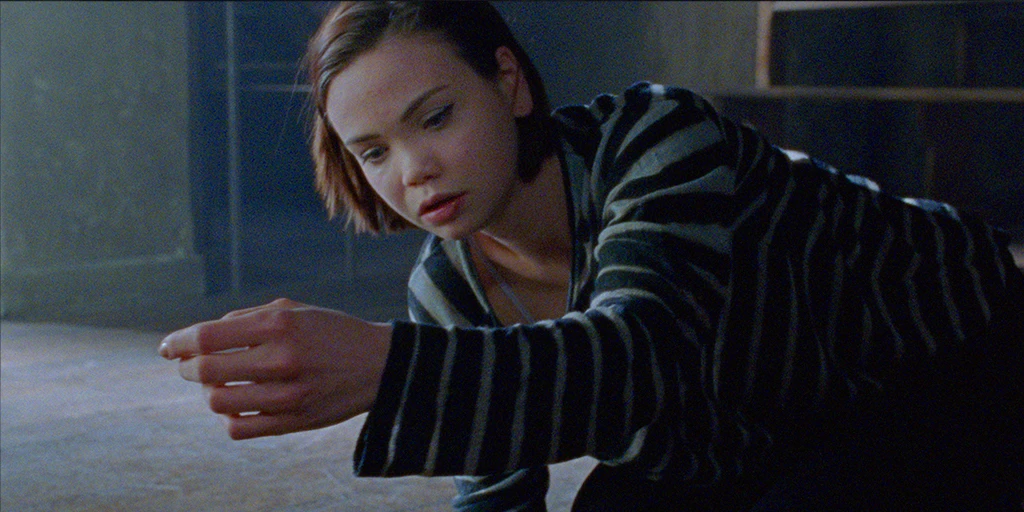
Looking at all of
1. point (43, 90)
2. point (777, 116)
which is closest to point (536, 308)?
point (777, 116)

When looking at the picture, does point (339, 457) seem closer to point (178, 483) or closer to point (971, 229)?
point (178, 483)

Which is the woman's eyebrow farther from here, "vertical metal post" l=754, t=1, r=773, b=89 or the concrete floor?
"vertical metal post" l=754, t=1, r=773, b=89

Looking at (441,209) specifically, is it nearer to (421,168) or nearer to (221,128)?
(421,168)

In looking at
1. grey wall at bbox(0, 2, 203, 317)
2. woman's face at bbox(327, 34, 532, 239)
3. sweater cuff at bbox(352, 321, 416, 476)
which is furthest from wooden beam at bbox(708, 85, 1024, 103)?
grey wall at bbox(0, 2, 203, 317)

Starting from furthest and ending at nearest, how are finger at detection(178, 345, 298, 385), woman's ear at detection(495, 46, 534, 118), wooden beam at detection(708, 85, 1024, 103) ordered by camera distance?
1. wooden beam at detection(708, 85, 1024, 103)
2. woman's ear at detection(495, 46, 534, 118)
3. finger at detection(178, 345, 298, 385)

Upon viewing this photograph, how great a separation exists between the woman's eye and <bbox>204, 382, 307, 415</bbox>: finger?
34cm

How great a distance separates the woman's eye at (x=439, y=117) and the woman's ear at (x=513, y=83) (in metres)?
0.10

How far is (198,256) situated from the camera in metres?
3.43

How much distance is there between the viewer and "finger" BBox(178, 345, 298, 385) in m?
0.57

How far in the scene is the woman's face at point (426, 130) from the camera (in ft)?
2.82

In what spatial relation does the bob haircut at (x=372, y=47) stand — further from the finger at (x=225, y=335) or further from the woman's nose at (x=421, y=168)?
the finger at (x=225, y=335)

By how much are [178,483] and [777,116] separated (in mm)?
1452

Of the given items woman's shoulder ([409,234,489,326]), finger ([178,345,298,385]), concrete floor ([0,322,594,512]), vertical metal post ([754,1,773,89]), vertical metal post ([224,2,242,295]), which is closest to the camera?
finger ([178,345,298,385])

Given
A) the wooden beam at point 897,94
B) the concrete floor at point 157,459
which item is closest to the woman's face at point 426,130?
the concrete floor at point 157,459
